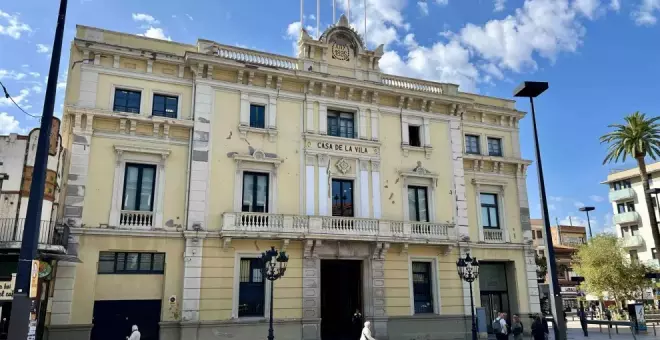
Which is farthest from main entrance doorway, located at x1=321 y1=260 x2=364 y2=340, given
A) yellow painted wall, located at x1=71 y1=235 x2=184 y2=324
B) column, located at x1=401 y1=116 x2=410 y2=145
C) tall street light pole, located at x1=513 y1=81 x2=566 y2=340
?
tall street light pole, located at x1=513 y1=81 x2=566 y2=340

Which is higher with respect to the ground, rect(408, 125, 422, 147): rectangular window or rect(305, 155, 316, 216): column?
rect(408, 125, 422, 147): rectangular window

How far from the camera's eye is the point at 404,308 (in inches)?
938

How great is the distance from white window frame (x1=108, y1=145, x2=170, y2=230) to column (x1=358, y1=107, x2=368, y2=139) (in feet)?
30.8

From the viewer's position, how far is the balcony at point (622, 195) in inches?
2340

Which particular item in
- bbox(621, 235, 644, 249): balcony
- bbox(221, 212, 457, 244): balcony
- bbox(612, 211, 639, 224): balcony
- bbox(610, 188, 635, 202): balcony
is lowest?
bbox(221, 212, 457, 244): balcony

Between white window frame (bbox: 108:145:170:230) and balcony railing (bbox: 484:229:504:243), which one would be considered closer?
white window frame (bbox: 108:145:170:230)

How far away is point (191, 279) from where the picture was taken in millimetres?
20484

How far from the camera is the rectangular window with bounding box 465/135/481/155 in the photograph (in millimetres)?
28264

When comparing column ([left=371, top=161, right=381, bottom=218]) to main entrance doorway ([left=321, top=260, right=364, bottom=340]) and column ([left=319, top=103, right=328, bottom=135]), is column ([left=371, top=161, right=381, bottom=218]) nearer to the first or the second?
main entrance doorway ([left=321, top=260, right=364, bottom=340])

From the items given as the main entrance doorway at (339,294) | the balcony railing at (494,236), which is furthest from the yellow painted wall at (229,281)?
the balcony railing at (494,236)

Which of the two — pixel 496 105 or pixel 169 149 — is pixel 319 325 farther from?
pixel 496 105

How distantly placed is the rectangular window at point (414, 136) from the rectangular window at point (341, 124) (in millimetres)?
3404

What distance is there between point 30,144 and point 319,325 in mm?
13565

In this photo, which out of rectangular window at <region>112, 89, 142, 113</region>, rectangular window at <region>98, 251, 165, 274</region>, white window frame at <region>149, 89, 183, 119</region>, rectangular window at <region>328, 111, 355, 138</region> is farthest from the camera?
rectangular window at <region>328, 111, 355, 138</region>
